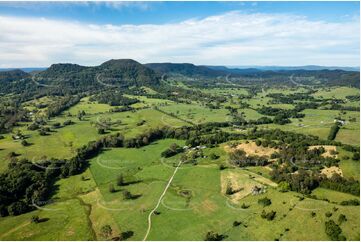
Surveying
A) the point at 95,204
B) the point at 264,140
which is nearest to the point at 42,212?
the point at 95,204

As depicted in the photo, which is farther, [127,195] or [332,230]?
[127,195]

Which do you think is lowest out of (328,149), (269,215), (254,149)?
(269,215)

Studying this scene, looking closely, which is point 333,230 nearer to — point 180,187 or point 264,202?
point 264,202

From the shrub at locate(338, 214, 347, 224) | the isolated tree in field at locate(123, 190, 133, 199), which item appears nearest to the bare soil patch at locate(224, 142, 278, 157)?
the shrub at locate(338, 214, 347, 224)

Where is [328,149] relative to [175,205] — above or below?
above

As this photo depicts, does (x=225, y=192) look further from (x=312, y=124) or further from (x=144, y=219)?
(x=312, y=124)

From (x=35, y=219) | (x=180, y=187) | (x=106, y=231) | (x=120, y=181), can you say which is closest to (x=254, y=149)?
(x=180, y=187)

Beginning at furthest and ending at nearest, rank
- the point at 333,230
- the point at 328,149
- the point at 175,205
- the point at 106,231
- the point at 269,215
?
the point at 328,149
the point at 175,205
the point at 269,215
the point at 106,231
the point at 333,230

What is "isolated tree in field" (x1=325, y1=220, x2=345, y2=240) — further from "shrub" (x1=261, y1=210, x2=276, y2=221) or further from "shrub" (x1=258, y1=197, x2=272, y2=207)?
"shrub" (x1=258, y1=197, x2=272, y2=207)

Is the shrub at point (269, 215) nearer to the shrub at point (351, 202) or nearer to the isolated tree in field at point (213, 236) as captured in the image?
the isolated tree in field at point (213, 236)
